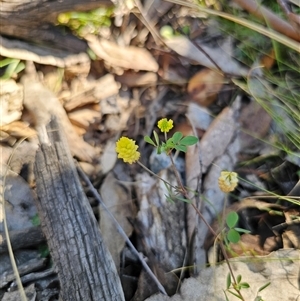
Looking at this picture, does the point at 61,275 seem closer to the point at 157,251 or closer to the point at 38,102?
the point at 157,251

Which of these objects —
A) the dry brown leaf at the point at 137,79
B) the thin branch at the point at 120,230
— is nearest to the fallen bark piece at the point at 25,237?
the thin branch at the point at 120,230

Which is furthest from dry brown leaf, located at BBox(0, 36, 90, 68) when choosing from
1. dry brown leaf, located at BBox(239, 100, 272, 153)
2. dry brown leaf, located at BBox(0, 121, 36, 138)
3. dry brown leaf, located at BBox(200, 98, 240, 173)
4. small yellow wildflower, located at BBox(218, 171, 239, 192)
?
small yellow wildflower, located at BBox(218, 171, 239, 192)

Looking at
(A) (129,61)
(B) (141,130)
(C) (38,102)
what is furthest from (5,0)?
(B) (141,130)

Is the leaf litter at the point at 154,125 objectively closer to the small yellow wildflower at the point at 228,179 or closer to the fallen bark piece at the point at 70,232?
the fallen bark piece at the point at 70,232

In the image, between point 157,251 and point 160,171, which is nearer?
point 157,251

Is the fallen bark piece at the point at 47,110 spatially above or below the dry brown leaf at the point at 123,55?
below

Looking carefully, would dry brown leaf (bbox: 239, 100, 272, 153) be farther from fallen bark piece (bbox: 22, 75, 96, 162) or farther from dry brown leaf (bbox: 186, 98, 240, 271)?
fallen bark piece (bbox: 22, 75, 96, 162)
